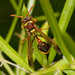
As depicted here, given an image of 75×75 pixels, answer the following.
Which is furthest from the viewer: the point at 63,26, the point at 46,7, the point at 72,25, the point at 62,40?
the point at 72,25

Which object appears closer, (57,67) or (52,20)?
(52,20)

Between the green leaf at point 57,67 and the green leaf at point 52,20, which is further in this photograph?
the green leaf at point 57,67

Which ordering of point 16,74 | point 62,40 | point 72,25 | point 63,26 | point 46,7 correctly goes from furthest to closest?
point 72,25 → point 16,74 → point 63,26 → point 62,40 → point 46,7

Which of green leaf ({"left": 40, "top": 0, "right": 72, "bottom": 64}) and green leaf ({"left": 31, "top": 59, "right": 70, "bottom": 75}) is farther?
green leaf ({"left": 31, "top": 59, "right": 70, "bottom": 75})

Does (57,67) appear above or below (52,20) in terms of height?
below

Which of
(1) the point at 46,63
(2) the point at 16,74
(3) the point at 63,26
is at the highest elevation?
(3) the point at 63,26

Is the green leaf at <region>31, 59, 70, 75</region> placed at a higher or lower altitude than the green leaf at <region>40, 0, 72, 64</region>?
lower

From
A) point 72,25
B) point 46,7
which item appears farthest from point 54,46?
point 72,25

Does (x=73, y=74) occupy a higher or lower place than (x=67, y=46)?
lower

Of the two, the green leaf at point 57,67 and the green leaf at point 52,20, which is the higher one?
the green leaf at point 52,20

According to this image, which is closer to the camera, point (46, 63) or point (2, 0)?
point (46, 63)

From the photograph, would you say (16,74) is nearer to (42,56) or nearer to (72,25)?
(42,56)
